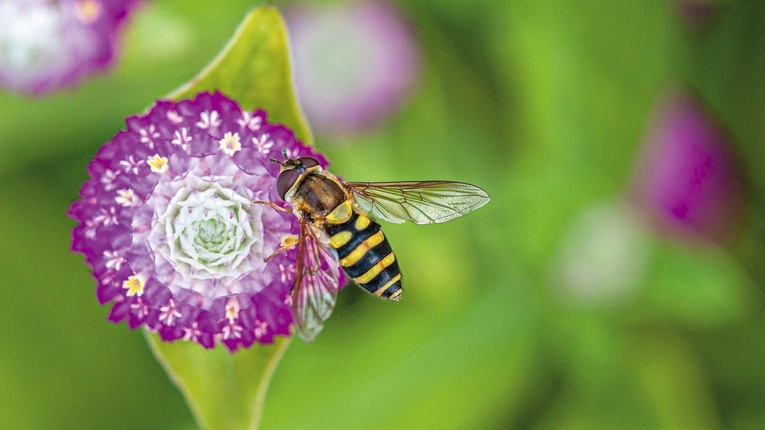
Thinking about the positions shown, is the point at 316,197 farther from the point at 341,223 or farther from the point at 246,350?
the point at 246,350

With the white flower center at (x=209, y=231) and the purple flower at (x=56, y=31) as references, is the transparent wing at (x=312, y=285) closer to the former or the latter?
the white flower center at (x=209, y=231)

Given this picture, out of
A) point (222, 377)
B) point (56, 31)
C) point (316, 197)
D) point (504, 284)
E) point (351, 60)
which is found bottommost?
point (504, 284)

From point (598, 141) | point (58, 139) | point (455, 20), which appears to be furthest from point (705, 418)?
point (58, 139)

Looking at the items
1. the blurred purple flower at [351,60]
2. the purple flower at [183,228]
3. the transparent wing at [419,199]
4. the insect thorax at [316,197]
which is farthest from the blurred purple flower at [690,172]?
the purple flower at [183,228]

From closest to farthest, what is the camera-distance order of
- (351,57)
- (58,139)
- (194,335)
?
(194,335), (58,139), (351,57)

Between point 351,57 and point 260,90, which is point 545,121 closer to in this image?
point 351,57

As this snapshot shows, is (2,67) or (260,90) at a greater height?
(2,67)

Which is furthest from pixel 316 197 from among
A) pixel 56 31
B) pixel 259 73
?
pixel 56 31

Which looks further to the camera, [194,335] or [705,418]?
[705,418]
